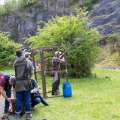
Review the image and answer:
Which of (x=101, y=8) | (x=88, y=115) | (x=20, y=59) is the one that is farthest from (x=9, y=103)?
(x=101, y=8)

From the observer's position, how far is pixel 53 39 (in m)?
24.4

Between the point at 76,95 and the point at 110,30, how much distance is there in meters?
26.8

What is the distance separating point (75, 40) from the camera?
80.4 ft

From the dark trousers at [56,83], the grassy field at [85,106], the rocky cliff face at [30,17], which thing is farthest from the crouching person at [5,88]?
the rocky cliff face at [30,17]

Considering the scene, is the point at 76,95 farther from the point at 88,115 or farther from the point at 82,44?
the point at 82,44

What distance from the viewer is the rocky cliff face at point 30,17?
51.7m

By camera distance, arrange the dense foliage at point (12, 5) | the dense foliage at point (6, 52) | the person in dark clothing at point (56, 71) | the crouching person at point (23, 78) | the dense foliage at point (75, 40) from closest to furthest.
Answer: the crouching person at point (23, 78) < the person in dark clothing at point (56, 71) < the dense foliage at point (75, 40) < the dense foliage at point (6, 52) < the dense foliage at point (12, 5)

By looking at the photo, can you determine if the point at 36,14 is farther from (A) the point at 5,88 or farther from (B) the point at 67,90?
(A) the point at 5,88

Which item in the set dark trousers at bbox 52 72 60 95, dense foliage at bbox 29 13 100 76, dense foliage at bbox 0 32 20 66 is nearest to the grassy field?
dark trousers at bbox 52 72 60 95

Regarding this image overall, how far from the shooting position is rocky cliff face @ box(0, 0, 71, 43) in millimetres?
51688

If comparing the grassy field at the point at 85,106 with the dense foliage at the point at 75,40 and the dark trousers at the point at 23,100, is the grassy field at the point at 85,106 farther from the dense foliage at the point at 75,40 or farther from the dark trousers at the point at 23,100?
the dense foliage at the point at 75,40

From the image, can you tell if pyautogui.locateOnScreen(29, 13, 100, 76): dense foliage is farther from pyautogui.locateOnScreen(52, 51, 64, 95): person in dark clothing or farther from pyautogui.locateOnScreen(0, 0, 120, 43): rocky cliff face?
pyautogui.locateOnScreen(0, 0, 120, 43): rocky cliff face

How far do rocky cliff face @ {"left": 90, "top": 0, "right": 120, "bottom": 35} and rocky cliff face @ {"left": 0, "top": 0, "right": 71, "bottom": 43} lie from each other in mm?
5068

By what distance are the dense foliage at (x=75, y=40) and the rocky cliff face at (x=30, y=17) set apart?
25.5 metres
